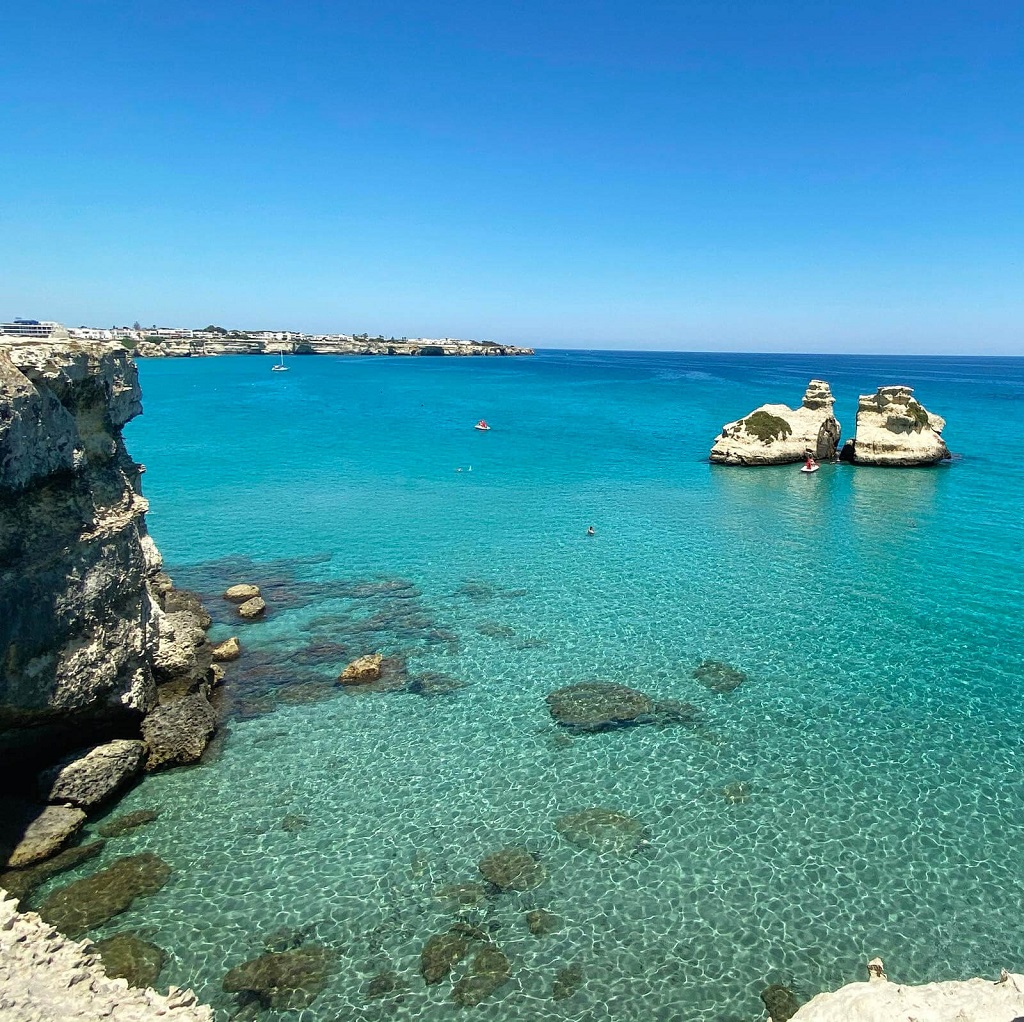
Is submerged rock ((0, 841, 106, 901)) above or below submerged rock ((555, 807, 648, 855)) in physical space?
below

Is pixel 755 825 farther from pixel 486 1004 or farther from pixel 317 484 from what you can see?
pixel 317 484

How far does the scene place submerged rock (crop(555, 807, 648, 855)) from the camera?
13.9m

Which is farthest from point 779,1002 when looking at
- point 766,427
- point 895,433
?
point 895,433

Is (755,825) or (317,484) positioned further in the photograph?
(317,484)

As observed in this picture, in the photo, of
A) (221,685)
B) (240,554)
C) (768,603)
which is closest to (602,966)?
(221,685)

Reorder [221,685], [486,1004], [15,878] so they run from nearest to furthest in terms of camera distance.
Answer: [486,1004] < [15,878] < [221,685]

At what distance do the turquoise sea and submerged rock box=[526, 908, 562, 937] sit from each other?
174 mm

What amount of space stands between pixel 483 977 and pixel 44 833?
948 cm

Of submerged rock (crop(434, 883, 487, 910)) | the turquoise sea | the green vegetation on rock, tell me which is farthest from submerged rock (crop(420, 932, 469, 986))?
the green vegetation on rock

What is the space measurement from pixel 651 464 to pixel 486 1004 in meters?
50.1

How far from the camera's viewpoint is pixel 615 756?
55.4 ft

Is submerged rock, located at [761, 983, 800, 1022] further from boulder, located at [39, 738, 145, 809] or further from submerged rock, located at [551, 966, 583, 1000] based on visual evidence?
boulder, located at [39, 738, 145, 809]

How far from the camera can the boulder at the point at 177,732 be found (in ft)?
53.9

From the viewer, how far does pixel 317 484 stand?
48.1 meters
